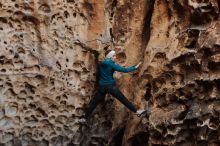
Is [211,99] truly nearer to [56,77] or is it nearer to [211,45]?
[211,45]

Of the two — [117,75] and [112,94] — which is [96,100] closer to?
[112,94]

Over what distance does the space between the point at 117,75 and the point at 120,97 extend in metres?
0.52

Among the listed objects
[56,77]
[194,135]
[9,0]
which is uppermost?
[9,0]

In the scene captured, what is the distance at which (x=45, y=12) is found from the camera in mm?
5883

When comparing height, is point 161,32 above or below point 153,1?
below

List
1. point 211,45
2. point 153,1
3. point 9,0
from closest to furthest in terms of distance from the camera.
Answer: point 211,45, point 9,0, point 153,1

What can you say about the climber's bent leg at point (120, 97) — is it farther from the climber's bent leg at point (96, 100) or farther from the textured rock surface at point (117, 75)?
the textured rock surface at point (117, 75)

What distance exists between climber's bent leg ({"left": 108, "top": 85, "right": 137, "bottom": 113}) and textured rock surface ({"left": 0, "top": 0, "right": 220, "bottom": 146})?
26 cm

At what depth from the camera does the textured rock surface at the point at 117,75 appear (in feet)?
17.9

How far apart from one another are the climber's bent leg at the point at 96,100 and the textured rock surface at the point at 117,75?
167mm

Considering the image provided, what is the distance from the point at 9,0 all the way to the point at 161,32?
191 cm

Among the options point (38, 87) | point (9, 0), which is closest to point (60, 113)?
point (38, 87)

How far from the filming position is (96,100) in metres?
5.96

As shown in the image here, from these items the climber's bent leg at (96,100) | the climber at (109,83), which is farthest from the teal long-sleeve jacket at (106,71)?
the climber's bent leg at (96,100)
